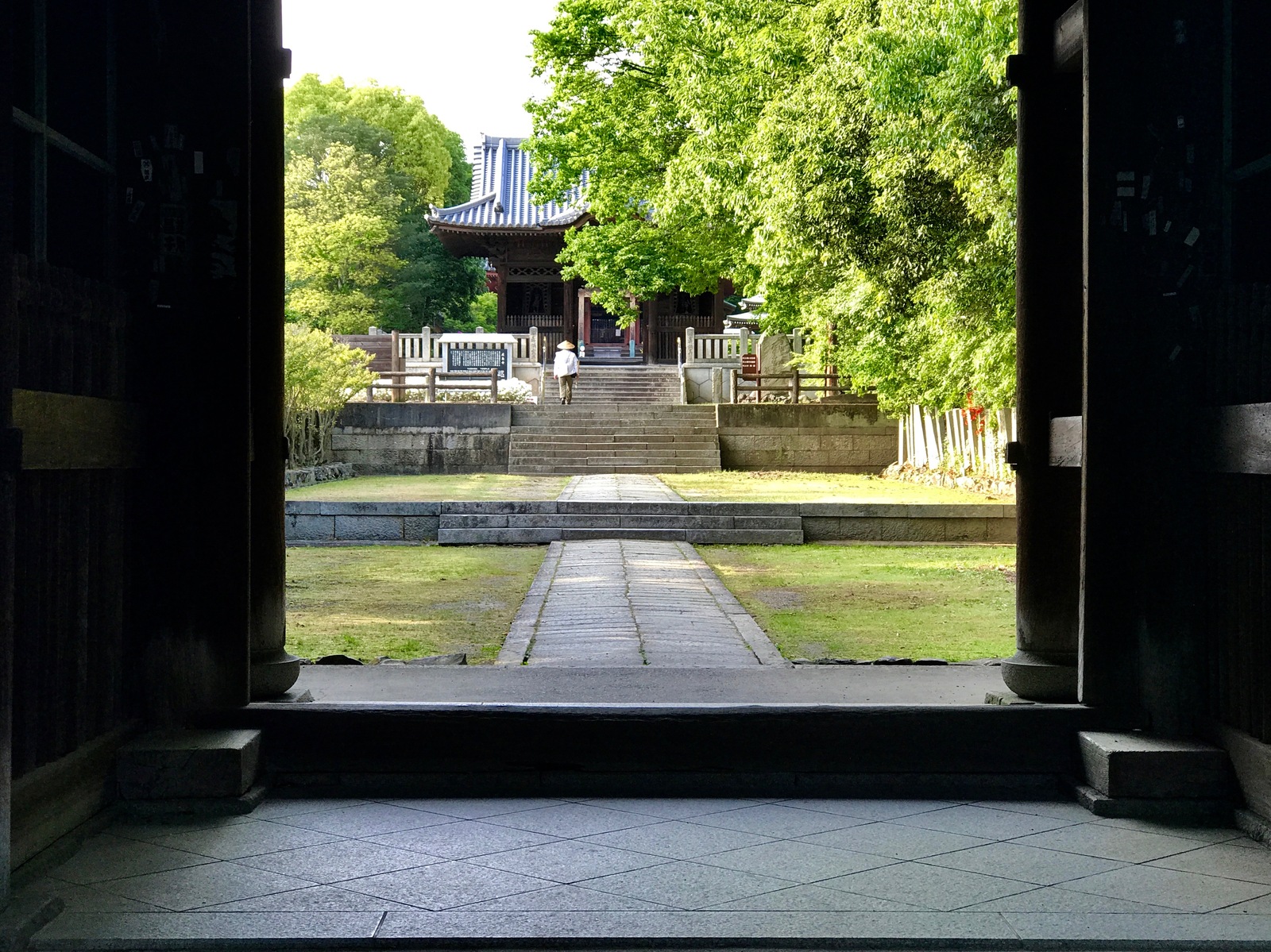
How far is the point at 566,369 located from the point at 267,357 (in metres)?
22.8

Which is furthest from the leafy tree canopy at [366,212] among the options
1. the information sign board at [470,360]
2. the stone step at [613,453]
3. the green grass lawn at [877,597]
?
the green grass lawn at [877,597]

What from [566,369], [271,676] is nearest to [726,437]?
[566,369]

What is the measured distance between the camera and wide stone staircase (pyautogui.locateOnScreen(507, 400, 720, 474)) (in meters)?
24.1

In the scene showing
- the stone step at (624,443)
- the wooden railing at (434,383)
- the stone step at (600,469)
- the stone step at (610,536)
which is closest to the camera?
the stone step at (610,536)

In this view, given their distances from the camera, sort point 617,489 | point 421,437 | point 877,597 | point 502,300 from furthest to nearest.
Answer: point 502,300 < point 421,437 < point 617,489 < point 877,597


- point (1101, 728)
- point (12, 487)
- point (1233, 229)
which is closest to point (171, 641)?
point (12, 487)

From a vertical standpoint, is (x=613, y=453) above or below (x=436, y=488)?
above

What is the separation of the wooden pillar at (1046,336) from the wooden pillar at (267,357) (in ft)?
8.73

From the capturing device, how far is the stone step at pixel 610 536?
13.9 metres

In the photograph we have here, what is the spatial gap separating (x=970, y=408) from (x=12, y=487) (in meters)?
17.3

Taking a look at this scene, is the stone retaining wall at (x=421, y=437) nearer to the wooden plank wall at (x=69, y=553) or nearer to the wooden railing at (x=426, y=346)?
the wooden railing at (x=426, y=346)

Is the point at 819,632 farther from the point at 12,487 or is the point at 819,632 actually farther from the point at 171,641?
the point at 12,487

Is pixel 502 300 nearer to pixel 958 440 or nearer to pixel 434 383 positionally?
pixel 434 383

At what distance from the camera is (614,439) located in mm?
24891
